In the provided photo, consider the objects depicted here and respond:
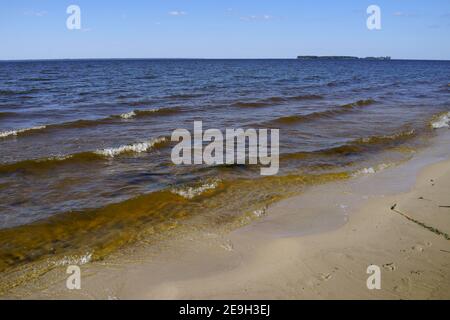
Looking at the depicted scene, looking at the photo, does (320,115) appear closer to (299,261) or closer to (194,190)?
(194,190)

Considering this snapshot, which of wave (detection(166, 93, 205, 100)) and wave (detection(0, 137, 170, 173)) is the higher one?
wave (detection(166, 93, 205, 100))

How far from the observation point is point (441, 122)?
16.3 metres

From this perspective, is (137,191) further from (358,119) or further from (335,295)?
(358,119)

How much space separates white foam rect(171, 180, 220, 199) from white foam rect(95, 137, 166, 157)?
11.9 ft

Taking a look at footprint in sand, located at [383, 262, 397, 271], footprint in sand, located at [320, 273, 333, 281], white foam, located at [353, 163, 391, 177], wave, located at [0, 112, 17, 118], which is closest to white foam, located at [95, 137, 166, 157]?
white foam, located at [353, 163, 391, 177]

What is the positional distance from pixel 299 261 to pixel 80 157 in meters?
7.32

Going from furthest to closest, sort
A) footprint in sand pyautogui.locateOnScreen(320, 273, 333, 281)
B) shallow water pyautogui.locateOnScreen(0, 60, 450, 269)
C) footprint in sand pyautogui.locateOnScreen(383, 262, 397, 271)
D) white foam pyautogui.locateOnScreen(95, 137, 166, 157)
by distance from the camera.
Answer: white foam pyautogui.locateOnScreen(95, 137, 166, 157), shallow water pyautogui.locateOnScreen(0, 60, 450, 269), footprint in sand pyautogui.locateOnScreen(383, 262, 397, 271), footprint in sand pyautogui.locateOnScreen(320, 273, 333, 281)

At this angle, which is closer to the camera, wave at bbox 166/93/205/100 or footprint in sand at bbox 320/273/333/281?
footprint in sand at bbox 320/273/333/281

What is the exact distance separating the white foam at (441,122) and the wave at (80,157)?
1095cm

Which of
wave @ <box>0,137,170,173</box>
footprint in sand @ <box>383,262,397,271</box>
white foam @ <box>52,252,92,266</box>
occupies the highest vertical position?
wave @ <box>0,137,170,173</box>

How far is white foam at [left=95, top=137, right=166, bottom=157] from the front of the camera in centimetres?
1048

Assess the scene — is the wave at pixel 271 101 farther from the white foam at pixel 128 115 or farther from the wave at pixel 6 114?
the wave at pixel 6 114

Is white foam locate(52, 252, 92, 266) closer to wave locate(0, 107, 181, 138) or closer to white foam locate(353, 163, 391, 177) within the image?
white foam locate(353, 163, 391, 177)

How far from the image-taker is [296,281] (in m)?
4.25
